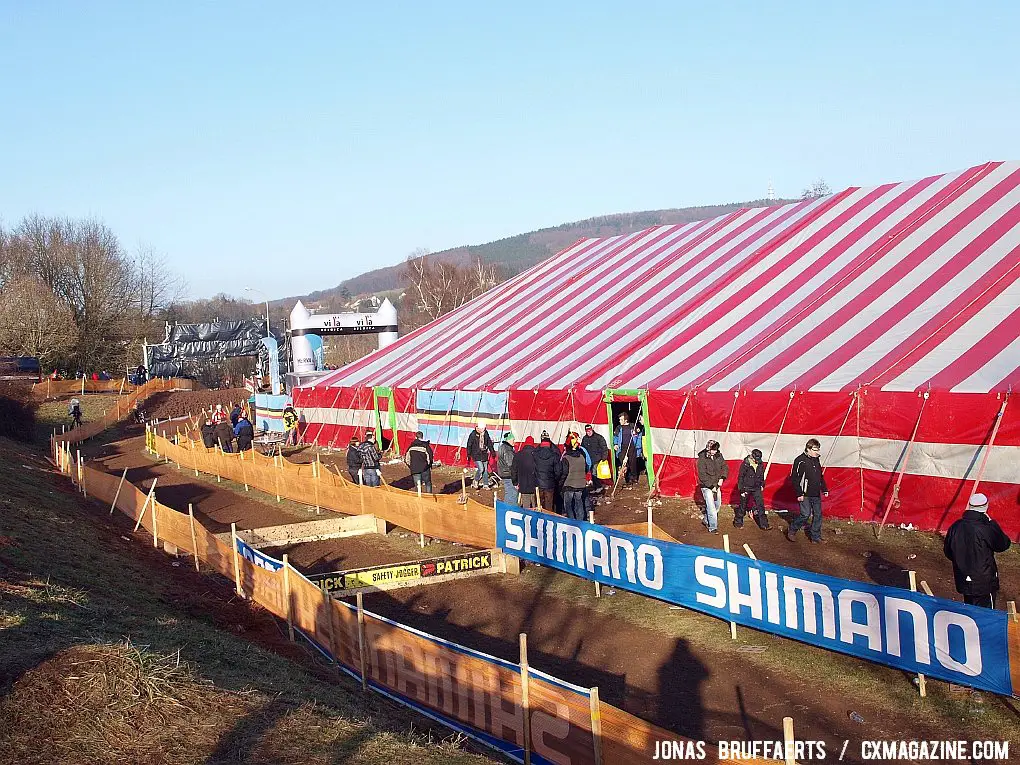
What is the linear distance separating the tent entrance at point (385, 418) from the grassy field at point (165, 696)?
1800 centimetres

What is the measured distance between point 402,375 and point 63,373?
153 ft

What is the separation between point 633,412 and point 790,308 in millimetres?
4816

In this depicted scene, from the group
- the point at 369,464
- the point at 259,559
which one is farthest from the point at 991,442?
the point at 369,464

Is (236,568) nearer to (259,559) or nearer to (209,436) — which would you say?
(259,559)

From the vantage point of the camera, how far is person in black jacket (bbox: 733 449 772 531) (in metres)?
16.4

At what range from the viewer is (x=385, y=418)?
32.2 metres

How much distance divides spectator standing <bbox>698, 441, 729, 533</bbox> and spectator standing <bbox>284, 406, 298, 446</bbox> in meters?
24.0

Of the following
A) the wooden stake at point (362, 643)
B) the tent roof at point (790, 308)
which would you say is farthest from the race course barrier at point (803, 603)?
the tent roof at point (790, 308)

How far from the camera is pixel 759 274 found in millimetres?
24109

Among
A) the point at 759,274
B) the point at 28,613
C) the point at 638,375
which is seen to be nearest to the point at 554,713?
the point at 28,613

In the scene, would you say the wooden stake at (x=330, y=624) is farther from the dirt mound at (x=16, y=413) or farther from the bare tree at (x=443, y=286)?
the bare tree at (x=443, y=286)

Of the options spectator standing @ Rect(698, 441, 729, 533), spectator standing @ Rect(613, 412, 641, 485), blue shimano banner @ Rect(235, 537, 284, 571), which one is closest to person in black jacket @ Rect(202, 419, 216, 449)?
spectator standing @ Rect(613, 412, 641, 485)

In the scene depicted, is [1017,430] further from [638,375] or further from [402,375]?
[402,375]

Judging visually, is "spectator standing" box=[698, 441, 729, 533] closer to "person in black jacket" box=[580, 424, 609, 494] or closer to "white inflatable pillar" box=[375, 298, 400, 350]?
"person in black jacket" box=[580, 424, 609, 494]
